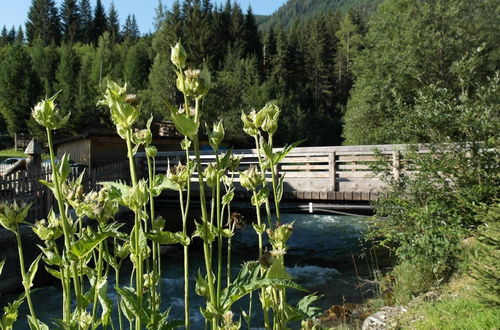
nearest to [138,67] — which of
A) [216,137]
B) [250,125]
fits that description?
[250,125]

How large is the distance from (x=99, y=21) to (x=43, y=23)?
11.8 meters

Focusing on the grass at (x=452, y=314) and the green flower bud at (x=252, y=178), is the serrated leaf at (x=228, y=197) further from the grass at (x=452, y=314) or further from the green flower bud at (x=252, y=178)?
the grass at (x=452, y=314)

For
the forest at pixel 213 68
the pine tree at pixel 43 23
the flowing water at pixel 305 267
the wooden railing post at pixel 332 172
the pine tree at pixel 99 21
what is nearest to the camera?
the flowing water at pixel 305 267

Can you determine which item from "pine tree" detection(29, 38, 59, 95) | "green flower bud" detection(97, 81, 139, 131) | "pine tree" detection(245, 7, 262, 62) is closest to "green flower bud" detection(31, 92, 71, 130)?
"green flower bud" detection(97, 81, 139, 131)

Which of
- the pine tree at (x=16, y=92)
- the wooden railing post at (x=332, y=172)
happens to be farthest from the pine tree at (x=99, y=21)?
the wooden railing post at (x=332, y=172)

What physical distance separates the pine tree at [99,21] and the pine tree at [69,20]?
13.3ft

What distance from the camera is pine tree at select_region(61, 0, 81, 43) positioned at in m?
83.3

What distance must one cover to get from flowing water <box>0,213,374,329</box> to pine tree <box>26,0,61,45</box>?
7558cm

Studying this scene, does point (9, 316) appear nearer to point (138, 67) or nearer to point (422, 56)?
point (422, 56)

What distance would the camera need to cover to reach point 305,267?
12438 millimetres

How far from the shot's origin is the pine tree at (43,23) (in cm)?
8106

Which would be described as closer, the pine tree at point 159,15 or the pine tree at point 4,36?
the pine tree at point 159,15

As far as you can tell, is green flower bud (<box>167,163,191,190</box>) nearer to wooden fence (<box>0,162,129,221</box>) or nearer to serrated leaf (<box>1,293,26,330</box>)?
serrated leaf (<box>1,293,26,330</box>)

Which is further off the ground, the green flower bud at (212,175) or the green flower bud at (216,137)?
the green flower bud at (216,137)
